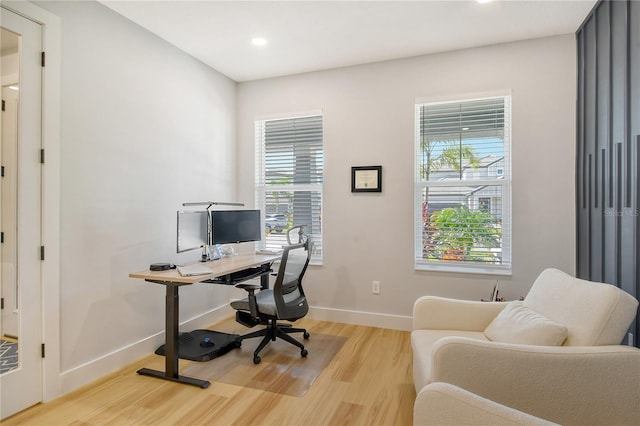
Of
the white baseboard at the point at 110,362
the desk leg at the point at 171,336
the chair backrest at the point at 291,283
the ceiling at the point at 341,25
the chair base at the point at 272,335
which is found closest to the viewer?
the white baseboard at the point at 110,362

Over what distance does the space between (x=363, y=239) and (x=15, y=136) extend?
9.44 feet

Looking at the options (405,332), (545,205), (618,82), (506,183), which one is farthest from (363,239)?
(618,82)

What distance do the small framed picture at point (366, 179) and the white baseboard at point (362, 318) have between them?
129cm

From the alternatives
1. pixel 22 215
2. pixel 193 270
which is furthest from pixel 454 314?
pixel 22 215

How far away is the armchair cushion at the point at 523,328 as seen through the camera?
1.67 meters

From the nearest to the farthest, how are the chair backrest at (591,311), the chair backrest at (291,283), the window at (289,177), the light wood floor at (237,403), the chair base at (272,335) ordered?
the chair backrest at (591,311)
the light wood floor at (237,403)
the chair backrest at (291,283)
the chair base at (272,335)
the window at (289,177)

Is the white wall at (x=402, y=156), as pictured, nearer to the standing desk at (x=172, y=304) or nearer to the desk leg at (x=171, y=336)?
the standing desk at (x=172, y=304)

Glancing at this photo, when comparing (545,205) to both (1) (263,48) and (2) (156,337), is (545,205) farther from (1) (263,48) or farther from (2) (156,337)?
(2) (156,337)

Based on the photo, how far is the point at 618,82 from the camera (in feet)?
7.52

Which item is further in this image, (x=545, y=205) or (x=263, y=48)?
(x=263, y=48)

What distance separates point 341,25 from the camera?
2928mm

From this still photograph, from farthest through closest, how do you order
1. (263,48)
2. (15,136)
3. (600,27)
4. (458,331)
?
(263,48), (600,27), (458,331), (15,136)

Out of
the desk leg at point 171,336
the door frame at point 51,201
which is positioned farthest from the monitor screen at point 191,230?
the door frame at point 51,201

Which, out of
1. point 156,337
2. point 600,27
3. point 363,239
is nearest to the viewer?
point 600,27
